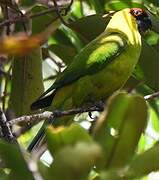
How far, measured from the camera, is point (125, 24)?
2348 mm

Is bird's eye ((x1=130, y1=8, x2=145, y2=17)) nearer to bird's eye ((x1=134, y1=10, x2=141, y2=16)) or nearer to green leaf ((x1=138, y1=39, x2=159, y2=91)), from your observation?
bird's eye ((x1=134, y1=10, x2=141, y2=16))

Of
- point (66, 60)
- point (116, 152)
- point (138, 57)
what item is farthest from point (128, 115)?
point (66, 60)

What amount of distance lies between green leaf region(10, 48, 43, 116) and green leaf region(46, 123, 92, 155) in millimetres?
1242

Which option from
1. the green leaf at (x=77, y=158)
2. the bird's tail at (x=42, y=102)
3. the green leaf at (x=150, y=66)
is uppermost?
the green leaf at (x=77, y=158)

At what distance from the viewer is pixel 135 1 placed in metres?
2.25

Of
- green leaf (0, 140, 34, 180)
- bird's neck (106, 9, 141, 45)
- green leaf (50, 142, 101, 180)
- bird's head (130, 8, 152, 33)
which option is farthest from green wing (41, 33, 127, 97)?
green leaf (50, 142, 101, 180)

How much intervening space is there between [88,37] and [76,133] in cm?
141

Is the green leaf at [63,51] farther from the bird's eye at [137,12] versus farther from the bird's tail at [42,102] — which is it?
the bird's eye at [137,12]

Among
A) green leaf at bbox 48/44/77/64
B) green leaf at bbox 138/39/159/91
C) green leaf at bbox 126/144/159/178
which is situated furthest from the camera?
green leaf at bbox 48/44/77/64

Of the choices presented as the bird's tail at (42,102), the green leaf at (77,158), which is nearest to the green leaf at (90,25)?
the bird's tail at (42,102)

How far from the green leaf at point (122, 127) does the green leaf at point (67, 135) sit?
0.12 feet

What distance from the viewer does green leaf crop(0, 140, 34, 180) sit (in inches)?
29.9

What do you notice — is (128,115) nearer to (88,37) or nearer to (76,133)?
(76,133)

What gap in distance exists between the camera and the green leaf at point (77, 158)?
0.59 metres
